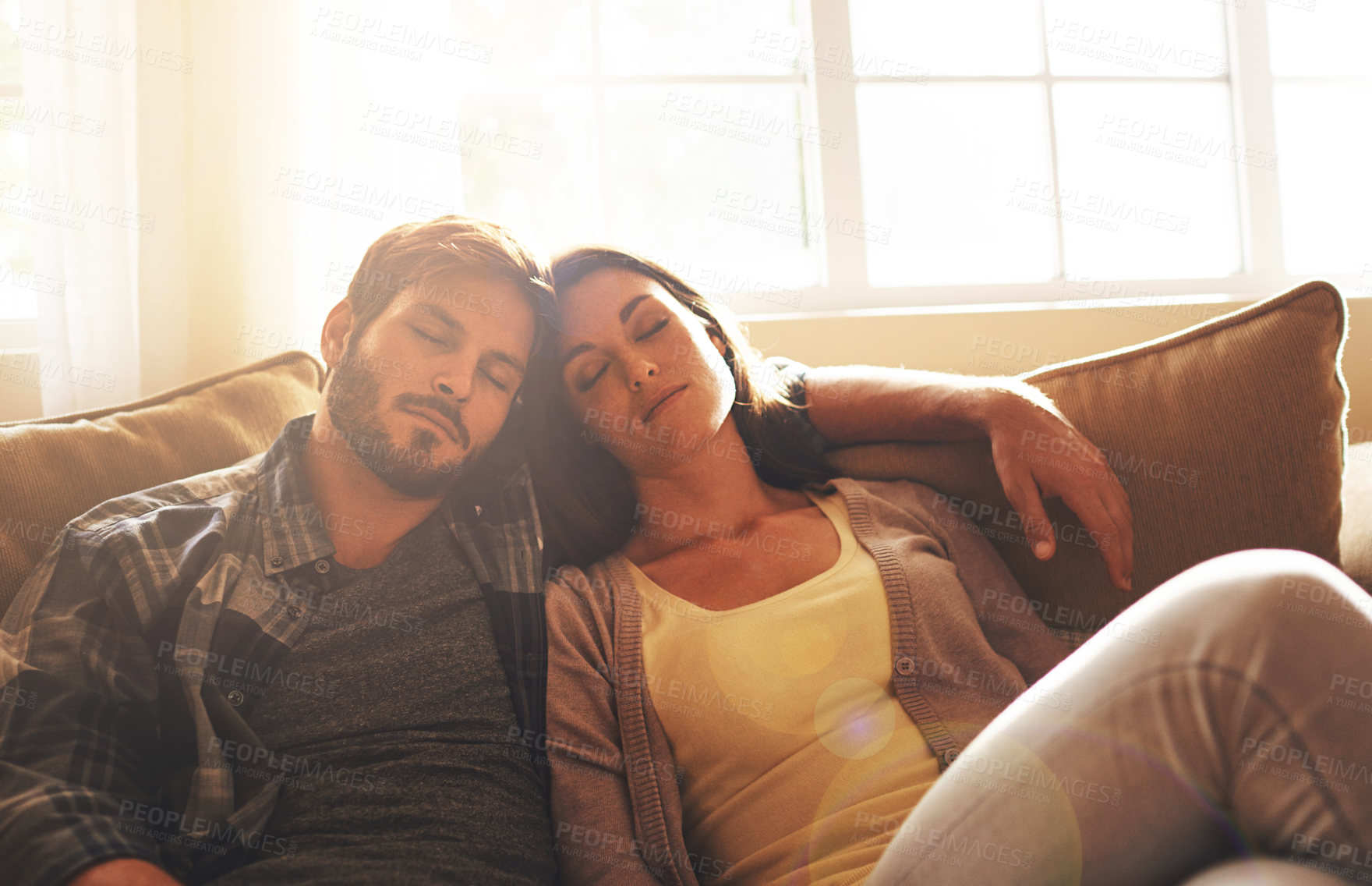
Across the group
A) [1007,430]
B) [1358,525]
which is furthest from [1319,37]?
[1007,430]

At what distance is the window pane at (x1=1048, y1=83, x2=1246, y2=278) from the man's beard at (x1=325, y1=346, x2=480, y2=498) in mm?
1759

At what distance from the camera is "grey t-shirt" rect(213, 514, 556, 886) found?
79 cm

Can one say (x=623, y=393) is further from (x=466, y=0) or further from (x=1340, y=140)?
(x=1340, y=140)

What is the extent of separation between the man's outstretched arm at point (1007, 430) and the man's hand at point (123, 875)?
3.09 ft

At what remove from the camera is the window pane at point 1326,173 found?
2.21m

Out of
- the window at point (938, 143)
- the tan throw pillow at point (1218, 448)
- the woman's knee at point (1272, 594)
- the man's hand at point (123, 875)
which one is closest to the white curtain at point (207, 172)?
the window at point (938, 143)

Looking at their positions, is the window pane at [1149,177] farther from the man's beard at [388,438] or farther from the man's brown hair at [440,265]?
the man's beard at [388,438]

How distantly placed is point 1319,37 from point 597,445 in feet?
7.91

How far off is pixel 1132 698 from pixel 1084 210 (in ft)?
5.99

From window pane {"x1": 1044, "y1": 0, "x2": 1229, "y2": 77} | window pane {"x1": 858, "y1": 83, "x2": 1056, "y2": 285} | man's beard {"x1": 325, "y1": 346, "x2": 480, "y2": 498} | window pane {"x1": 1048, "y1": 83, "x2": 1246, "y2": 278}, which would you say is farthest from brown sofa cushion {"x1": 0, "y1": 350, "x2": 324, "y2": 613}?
window pane {"x1": 1044, "y1": 0, "x2": 1229, "y2": 77}

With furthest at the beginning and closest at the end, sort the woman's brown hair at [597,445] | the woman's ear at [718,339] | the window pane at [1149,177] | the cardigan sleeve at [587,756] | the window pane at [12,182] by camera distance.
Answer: the window pane at [1149,177], the window pane at [12,182], the woman's ear at [718,339], the woman's brown hair at [597,445], the cardigan sleeve at [587,756]

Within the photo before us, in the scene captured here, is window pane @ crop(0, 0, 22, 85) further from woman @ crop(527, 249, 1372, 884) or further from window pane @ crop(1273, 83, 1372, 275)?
window pane @ crop(1273, 83, 1372, 275)

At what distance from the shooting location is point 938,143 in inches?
82.6

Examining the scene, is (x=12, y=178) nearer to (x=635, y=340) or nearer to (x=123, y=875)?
(x=635, y=340)
